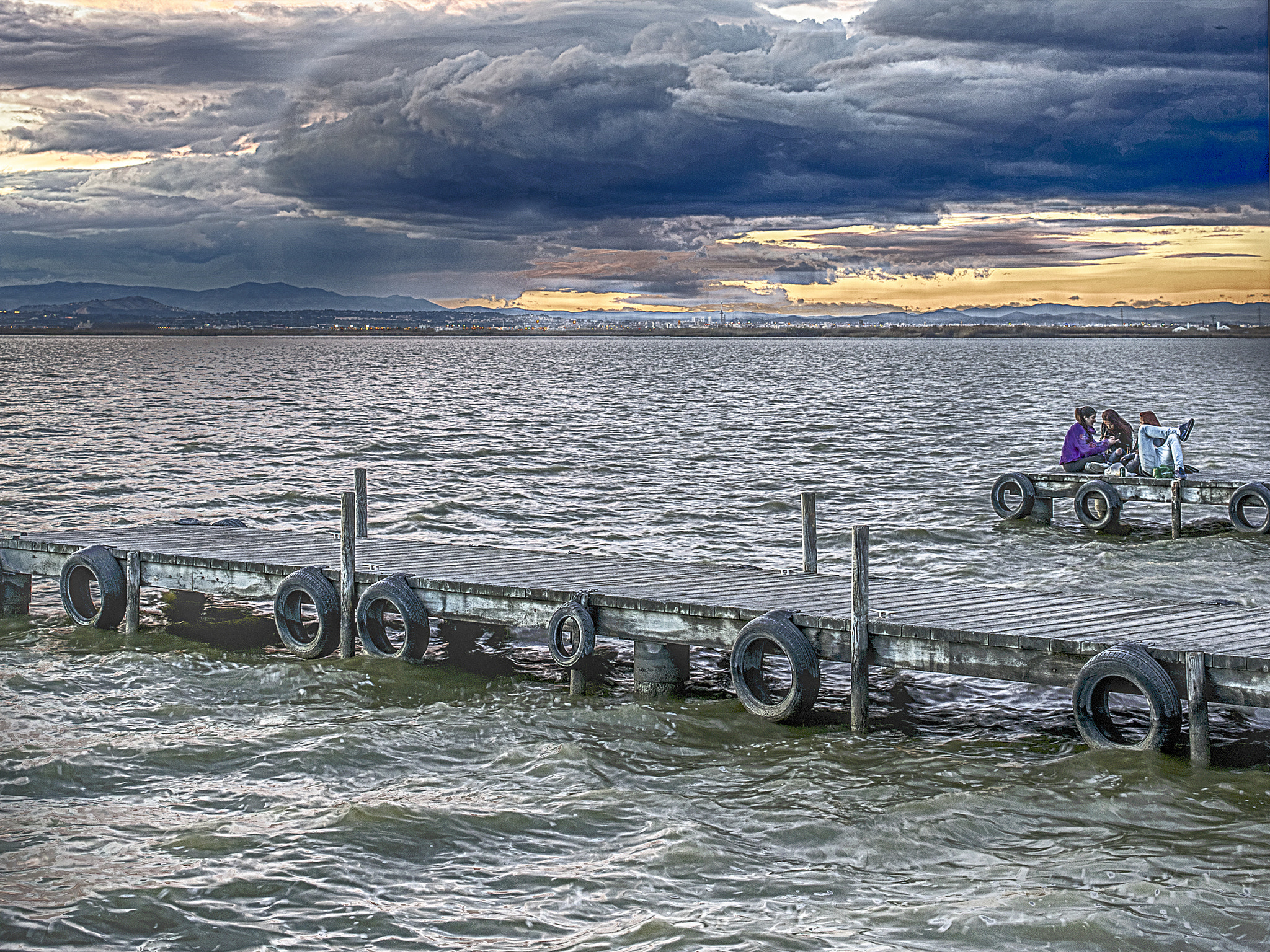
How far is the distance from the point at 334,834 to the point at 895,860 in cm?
438

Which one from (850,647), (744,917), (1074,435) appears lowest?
(744,917)

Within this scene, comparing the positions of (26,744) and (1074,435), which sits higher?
(1074,435)

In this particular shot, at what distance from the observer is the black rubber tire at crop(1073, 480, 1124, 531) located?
25844 millimetres

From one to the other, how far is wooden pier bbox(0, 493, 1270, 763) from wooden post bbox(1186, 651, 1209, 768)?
1 cm

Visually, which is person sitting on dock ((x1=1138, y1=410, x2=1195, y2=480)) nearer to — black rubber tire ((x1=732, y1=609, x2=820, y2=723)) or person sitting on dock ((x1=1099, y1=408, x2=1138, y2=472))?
person sitting on dock ((x1=1099, y1=408, x2=1138, y2=472))

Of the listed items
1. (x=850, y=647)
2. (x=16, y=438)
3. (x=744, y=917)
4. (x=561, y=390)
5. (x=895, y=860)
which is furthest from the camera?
(x=561, y=390)

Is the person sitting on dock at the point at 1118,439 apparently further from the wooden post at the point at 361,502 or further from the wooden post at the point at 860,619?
the wooden post at the point at 860,619

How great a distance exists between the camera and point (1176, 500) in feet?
82.8

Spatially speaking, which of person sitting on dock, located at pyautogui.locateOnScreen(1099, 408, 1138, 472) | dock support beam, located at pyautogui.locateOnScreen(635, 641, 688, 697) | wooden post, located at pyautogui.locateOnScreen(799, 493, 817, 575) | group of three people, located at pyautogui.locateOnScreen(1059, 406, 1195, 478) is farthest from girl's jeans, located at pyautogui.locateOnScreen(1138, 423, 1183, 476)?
dock support beam, located at pyautogui.locateOnScreen(635, 641, 688, 697)

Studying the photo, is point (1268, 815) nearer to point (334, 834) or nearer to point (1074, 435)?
point (334, 834)

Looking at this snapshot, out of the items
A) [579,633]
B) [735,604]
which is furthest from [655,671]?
[735,604]

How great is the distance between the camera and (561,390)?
9056cm

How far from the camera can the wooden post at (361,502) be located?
18.0 m

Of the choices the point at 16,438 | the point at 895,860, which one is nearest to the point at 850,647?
the point at 895,860
